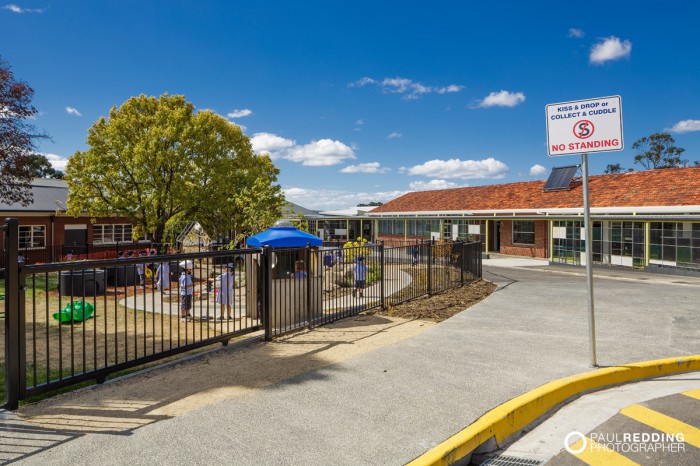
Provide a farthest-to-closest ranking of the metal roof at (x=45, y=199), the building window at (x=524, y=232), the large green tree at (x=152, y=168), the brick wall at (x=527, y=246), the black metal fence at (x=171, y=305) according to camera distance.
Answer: the building window at (x=524, y=232) < the brick wall at (x=527, y=246) < the metal roof at (x=45, y=199) < the large green tree at (x=152, y=168) < the black metal fence at (x=171, y=305)

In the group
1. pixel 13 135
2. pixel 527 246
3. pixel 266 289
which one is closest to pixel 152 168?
pixel 13 135

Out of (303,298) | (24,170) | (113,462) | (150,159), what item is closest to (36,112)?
(24,170)

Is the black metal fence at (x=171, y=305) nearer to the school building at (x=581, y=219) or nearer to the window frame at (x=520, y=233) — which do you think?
the school building at (x=581, y=219)

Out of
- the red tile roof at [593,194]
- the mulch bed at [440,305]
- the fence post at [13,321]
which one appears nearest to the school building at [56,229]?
the mulch bed at [440,305]

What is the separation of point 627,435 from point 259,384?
389 cm

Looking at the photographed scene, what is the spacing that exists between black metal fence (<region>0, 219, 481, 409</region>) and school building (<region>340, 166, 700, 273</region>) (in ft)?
31.8

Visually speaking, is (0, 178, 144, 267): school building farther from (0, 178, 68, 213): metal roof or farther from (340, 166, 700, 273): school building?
(340, 166, 700, 273): school building

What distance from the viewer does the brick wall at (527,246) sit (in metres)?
30.2

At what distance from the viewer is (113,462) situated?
11.4ft

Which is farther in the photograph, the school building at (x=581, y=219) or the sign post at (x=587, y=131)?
the school building at (x=581, y=219)

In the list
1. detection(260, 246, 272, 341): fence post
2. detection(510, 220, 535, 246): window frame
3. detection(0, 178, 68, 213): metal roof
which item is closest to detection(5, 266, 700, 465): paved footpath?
detection(260, 246, 272, 341): fence post

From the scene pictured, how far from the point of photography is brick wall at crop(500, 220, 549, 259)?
99.0ft

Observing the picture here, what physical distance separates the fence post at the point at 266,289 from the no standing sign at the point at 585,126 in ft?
15.1

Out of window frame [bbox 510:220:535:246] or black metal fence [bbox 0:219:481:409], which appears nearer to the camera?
black metal fence [bbox 0:219:481:409]
